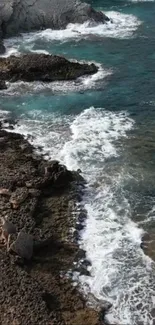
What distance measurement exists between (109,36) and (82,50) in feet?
16.1

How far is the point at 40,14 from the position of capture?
5084cm

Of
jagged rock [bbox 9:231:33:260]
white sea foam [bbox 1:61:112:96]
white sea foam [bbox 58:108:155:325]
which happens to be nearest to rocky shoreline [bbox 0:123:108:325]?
jagged rock [bbox 9:231:33:260]

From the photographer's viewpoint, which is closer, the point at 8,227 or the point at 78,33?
the point at 8,227


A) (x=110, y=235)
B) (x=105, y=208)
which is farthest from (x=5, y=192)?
(x=110, y=235)

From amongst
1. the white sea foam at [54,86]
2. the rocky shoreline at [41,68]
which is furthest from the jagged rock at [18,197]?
the rocky shoreline at [41,68]

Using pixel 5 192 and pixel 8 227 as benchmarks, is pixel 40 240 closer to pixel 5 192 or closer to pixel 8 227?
pixel 8 227

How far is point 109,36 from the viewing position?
159 ft

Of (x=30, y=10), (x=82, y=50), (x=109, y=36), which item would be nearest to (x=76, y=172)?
(x=82, y=50)

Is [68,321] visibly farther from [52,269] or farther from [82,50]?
[82,50]

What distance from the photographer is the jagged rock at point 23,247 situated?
2105 cm

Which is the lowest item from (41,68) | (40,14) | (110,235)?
(110,235)

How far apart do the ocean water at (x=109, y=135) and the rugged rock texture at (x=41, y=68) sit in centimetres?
91

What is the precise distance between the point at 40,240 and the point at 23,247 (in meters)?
1.04

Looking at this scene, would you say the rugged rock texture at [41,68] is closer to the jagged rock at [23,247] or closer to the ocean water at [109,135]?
the ocean water at [109,135]
